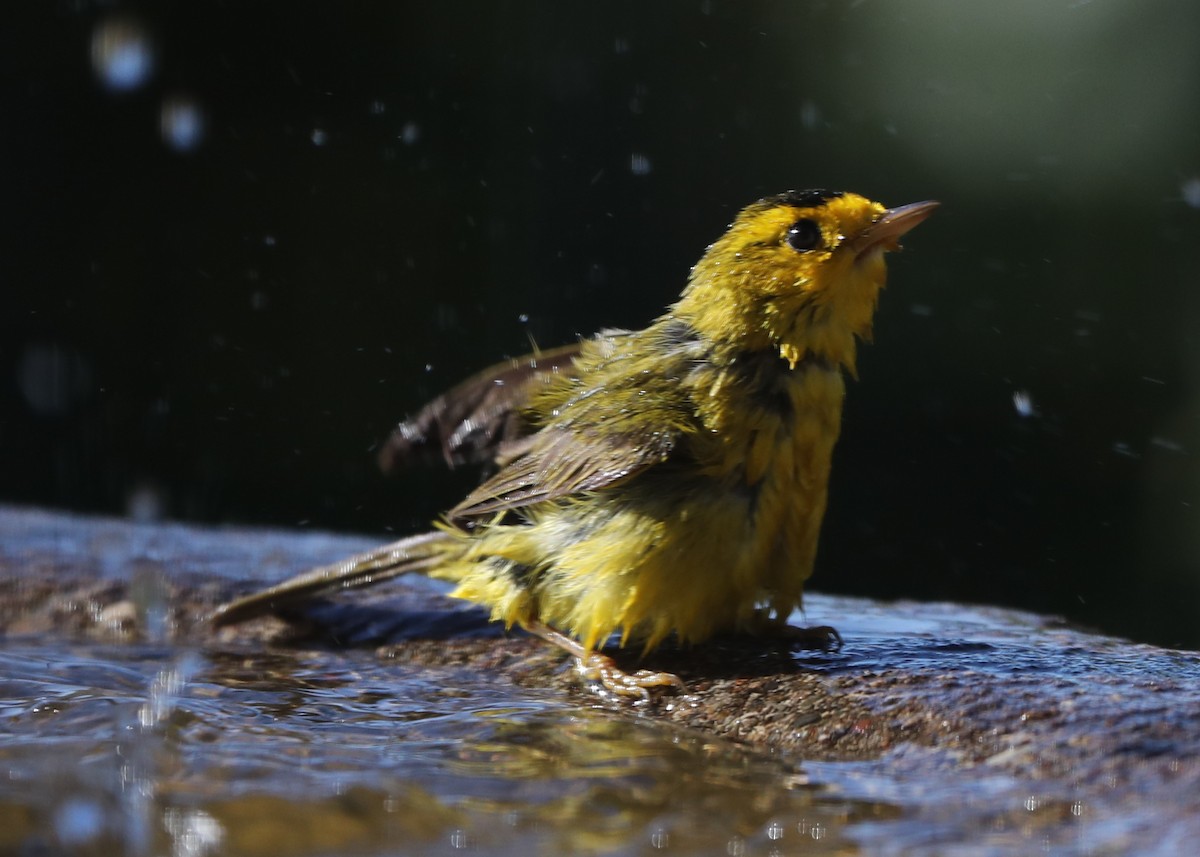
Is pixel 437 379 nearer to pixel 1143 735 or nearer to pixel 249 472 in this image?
pixel 249 472

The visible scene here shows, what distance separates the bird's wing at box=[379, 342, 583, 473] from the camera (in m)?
4.50

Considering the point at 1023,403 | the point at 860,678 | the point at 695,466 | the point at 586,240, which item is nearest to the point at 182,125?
the point at 586,240

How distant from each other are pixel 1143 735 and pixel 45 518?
4.43m

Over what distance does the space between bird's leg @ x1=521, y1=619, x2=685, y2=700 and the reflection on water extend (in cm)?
20

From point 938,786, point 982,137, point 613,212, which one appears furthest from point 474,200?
point 938,786

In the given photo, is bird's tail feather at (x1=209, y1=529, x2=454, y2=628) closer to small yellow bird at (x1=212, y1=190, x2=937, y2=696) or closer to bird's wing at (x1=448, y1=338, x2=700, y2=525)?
small yellow bird at (x1=212, y1=190, x2=937, y2=696)

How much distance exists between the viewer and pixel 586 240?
364 inches

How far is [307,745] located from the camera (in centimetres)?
289

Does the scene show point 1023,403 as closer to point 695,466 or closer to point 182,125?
point 695,466

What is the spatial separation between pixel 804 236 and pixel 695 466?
2.41ft

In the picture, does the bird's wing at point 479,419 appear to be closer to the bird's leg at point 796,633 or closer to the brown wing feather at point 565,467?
the brown wing feather at point 565,467

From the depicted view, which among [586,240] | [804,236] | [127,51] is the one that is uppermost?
[127,51]

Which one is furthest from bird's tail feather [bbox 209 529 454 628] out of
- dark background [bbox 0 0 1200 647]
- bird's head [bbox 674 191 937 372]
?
dark background [bbox 0 0 1200 647]

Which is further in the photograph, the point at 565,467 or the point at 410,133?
the point at 410,133
